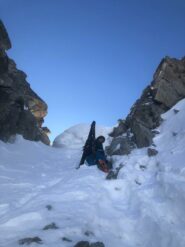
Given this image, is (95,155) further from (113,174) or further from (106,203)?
(106,203)

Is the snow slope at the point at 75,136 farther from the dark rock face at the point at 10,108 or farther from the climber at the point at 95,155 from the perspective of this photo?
the climber at the point at 95,155

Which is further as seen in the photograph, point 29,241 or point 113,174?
point 113,174

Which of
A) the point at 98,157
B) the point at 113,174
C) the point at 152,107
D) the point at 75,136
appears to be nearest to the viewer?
the point at 113,174

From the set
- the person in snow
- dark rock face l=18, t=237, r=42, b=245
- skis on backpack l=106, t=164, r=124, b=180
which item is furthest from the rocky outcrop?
dark rock face l=18, t=237, r=42, b=245

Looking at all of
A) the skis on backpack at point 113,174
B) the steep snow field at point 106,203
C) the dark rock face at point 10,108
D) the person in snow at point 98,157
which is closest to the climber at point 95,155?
the person in snow at point 98,157

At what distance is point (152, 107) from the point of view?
2294cm

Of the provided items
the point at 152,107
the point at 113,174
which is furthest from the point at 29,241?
the point at 152,107

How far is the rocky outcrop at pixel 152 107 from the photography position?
60.3 feet

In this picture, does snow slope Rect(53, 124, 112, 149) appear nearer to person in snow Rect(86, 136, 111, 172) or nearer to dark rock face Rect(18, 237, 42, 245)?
person in snow Rect(86, 136, 111, 172)

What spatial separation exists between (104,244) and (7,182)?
669cm

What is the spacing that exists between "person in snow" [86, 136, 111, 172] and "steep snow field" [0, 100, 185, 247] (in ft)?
1.27

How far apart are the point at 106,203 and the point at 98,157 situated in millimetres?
5640

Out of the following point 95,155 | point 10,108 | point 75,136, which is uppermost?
point 75,136

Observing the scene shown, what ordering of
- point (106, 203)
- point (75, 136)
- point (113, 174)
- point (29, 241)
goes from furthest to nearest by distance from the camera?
1. point (75, 136)
2. point (113, 174)
3. point (106, 203)
4. point (29, 241)
